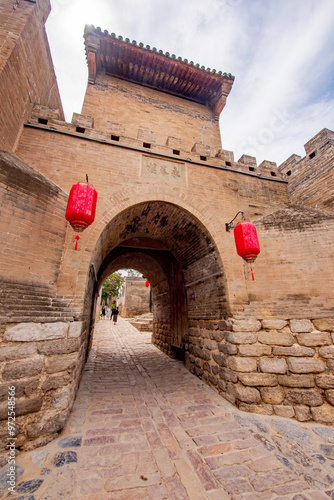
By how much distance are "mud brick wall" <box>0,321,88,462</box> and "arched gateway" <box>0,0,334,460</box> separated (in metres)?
0.01

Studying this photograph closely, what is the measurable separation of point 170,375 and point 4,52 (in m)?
7.29

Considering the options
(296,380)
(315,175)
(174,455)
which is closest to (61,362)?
(174,455)

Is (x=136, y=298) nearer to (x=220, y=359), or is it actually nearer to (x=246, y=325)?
(x=220, y=359)

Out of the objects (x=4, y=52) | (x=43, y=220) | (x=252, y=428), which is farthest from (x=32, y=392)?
(x=4, y=52)

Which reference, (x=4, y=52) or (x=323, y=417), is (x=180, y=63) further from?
(x=323, y=417)

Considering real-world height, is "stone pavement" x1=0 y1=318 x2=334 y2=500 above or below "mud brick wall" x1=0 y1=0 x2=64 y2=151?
below

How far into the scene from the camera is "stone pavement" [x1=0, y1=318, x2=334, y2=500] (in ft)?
6.38

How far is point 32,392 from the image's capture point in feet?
8.44

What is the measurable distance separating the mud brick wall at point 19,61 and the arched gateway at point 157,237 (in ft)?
0.12

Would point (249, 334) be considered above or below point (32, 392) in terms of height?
above

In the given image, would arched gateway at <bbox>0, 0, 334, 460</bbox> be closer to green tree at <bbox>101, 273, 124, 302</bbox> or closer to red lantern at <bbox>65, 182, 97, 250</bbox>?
red lantern at <bbox>65, 182, 97, 250</bbox>

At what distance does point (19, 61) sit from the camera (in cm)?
354

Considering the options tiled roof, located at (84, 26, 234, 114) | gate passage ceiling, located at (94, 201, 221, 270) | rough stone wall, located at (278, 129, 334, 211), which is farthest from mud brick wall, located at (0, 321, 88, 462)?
tiled roof, located at (84, 26, 234, 114)

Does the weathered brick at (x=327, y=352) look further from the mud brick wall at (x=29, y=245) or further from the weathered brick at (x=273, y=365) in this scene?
the mud brick wall at (x=29, y=245)
